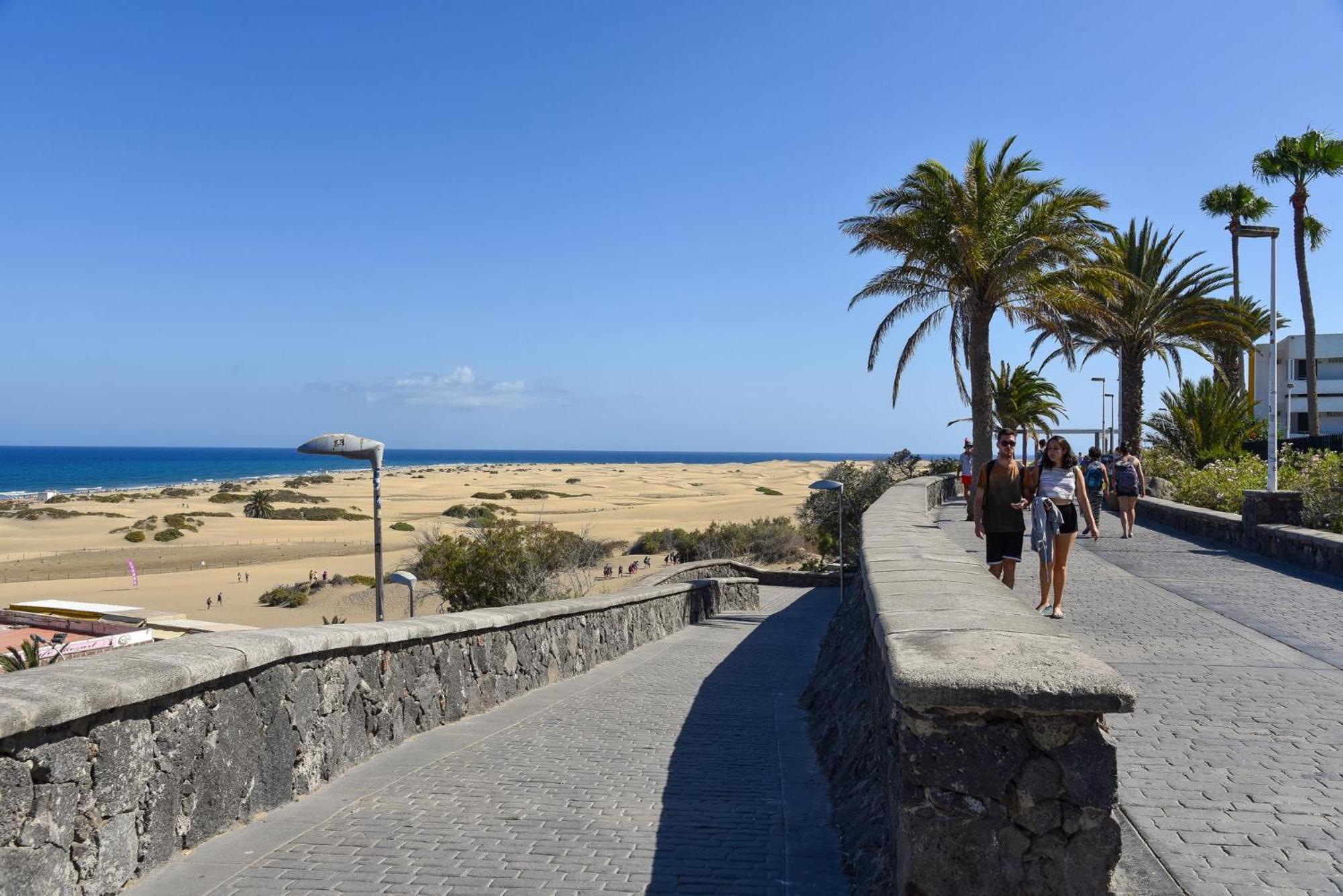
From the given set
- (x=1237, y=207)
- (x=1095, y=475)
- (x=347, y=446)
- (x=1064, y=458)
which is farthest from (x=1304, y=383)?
(x=347, y=446)

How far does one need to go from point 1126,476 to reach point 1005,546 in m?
10.8

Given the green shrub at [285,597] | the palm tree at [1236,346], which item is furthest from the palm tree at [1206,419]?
the green shrub at [285,597]

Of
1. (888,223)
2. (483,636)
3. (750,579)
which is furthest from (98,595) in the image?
(483,636)

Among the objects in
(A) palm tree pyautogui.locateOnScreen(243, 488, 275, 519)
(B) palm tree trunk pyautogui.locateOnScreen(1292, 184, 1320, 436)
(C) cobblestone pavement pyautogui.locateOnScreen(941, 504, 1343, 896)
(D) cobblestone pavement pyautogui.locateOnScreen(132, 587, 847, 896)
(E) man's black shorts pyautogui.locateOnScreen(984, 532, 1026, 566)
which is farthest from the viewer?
(A) palm tree pyautogui.locateOnScreen(243, 488, 275, 519)

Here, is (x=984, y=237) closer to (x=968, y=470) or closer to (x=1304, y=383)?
(x=968, y=470)

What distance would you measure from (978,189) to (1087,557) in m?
8.83

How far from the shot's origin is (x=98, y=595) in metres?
30.5

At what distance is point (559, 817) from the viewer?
18.1 feet

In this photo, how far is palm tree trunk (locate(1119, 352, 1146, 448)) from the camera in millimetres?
29922

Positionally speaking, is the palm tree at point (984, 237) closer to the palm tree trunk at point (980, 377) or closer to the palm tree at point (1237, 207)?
the palm tree trunk at point (980, 377)

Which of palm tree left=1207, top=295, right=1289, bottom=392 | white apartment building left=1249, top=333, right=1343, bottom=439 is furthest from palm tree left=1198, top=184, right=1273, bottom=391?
white apartment building left=1249, top=333, right=1343, bottom=439

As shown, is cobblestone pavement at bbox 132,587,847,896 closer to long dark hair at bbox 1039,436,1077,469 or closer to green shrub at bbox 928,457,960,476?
long dark hair at bbox 1039,436,1077,469

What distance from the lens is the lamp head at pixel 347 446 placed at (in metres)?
12.3

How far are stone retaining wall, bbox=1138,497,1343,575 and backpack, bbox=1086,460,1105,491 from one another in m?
1.82
